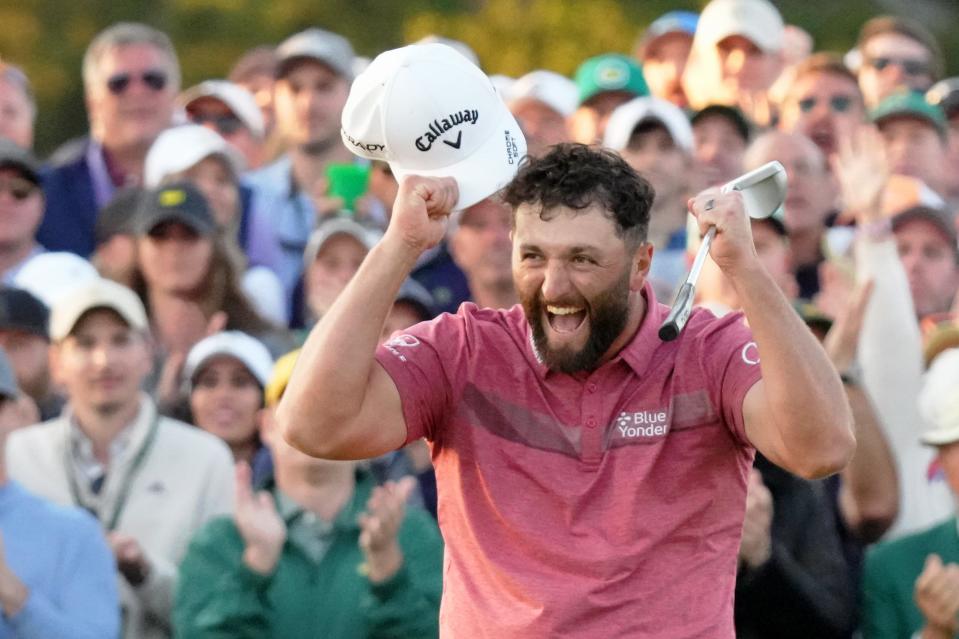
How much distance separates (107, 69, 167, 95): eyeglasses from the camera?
38.3 ft

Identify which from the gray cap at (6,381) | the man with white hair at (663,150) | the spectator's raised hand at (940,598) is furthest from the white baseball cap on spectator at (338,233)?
the spectator's raised hand at (940,598)

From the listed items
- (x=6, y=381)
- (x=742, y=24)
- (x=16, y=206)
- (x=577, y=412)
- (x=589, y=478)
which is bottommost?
(x=589, y=478)

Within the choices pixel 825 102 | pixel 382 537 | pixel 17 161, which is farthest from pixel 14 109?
pixel 382 537

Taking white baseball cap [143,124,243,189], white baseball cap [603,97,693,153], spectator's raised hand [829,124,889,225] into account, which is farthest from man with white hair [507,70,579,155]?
spectator's raised hand [829,124,889,225]

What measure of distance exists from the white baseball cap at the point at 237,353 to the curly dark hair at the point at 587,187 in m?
3.73

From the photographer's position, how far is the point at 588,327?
236 inches

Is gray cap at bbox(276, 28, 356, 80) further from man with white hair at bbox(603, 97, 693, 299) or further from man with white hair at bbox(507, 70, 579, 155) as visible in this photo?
man with white hair at bbox(603, 97, 693, 299)

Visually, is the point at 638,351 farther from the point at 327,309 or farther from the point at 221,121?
the point at 221,121

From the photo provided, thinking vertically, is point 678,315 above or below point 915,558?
above

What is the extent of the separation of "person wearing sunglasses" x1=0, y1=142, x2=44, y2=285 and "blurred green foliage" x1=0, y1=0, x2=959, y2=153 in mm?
13282

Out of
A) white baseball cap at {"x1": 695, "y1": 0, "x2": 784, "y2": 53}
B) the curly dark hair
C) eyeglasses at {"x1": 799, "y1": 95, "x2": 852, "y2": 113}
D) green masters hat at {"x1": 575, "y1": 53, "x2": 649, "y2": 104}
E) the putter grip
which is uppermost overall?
white baseball cap at {"x1": 695, "y1": 0, "x2": 784, "y2": 53}

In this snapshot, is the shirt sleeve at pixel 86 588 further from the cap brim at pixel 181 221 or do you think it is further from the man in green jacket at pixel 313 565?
the cap brim at pixel 181 221

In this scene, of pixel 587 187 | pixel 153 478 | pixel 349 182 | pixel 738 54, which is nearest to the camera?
pixel 587 187

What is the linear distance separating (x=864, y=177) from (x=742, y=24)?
89.1 inches
